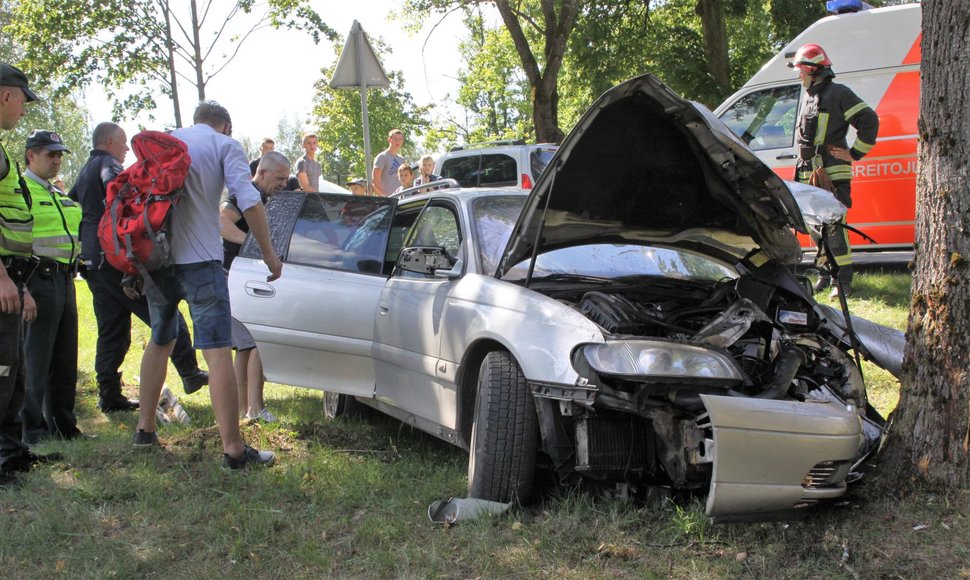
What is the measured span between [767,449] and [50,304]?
443 centimetres

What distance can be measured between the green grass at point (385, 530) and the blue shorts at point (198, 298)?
2.45 feet

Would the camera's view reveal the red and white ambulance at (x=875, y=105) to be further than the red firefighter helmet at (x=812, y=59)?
Yes

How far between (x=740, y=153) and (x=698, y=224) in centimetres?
74

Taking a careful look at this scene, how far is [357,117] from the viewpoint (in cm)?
3884

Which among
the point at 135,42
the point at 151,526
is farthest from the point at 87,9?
the point at 151,526

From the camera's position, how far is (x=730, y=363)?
3.28 metres

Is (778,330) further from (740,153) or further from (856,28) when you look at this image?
(856,28)

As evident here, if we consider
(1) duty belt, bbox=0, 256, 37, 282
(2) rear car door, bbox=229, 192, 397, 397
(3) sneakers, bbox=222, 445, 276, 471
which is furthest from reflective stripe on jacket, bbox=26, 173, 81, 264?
(3) sneakers, bbox=222, 445, 276, 471

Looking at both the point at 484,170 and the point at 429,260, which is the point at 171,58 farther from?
the point at 429,260

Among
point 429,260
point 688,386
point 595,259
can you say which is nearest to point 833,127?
point 595,259

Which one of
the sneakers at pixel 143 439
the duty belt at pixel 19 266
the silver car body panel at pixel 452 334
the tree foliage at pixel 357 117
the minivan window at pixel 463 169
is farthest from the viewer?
the tree foliage at pixel 357 117

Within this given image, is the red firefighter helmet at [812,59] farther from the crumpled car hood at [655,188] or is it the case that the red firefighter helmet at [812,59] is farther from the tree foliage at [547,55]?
the tree foliage at [547,55]

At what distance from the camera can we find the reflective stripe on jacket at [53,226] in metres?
5.30

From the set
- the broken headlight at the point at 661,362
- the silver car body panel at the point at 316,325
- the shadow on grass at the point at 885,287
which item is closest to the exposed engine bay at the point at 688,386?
the broken headlight at the point at 661,362
